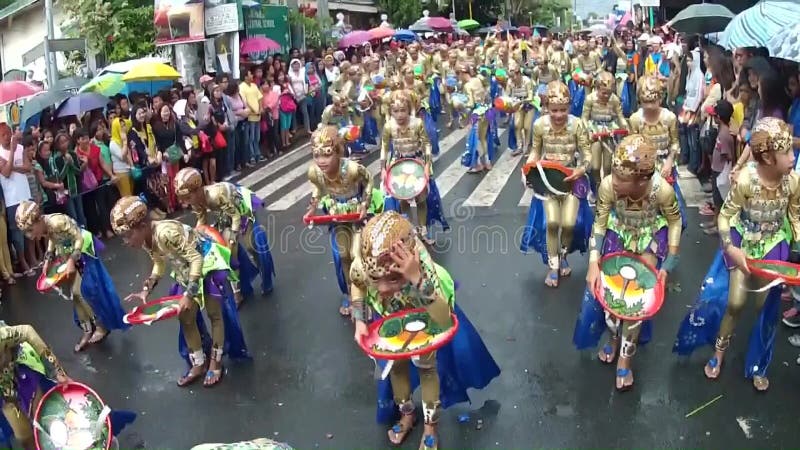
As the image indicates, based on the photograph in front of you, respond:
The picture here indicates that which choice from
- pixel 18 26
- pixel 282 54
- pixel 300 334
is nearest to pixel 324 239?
pixel 300 334

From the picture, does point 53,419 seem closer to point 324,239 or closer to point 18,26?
point 324,239

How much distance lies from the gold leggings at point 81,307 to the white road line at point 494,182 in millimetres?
5908

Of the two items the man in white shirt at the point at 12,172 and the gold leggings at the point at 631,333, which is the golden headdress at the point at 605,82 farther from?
the man in white shirt at the point at 12,172

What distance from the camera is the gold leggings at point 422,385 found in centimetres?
459

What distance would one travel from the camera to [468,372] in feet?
16.8

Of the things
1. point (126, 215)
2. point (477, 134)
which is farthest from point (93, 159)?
point (477, 134)

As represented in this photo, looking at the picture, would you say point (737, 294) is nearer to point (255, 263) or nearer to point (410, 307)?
point (410, 307)

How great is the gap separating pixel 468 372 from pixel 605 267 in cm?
122

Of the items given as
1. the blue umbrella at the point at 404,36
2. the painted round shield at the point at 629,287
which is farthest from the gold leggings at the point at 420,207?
the blue umbrella at the point at 404,36

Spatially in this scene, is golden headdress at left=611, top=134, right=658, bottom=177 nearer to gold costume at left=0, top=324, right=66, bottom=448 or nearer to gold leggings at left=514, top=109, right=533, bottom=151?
gold costume at left=0, top=324, right=66, bottom=448

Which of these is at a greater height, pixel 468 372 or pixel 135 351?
pixel 468 372

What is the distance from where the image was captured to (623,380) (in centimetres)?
555

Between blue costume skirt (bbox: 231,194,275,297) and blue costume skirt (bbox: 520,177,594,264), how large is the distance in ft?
9.35

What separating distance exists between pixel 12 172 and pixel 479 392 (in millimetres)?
6565
